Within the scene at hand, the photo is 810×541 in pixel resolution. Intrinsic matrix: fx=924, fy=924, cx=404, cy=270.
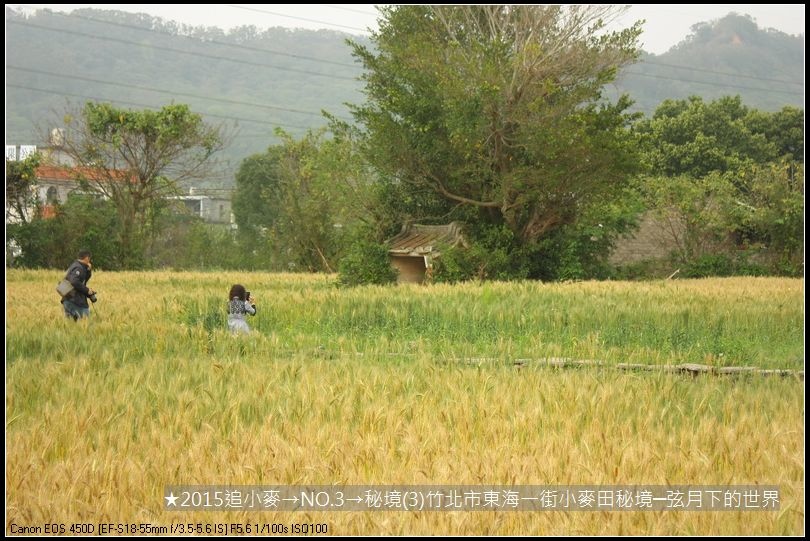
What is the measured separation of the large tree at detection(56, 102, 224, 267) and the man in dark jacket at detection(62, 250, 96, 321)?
82.0ft

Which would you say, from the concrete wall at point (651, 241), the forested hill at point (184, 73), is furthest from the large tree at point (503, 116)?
the forested hill at point (184, 73)

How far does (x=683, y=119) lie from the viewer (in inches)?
2029

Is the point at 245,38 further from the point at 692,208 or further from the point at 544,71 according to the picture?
the point at 544,71

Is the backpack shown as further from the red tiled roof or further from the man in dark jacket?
the red tiled roof

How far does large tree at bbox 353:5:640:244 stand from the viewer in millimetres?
27047

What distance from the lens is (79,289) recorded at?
13648 millimetres

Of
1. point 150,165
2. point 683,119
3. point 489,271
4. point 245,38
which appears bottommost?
point 489,271

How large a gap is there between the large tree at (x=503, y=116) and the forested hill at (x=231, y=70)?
22.4 metres

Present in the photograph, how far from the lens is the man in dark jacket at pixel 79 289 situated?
13.6 m

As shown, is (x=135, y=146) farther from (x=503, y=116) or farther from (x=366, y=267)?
(x=503, y=116)

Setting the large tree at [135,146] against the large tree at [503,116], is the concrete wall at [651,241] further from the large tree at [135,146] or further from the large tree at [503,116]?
the large tree at [135,146]

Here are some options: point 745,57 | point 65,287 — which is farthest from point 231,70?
point 65,287

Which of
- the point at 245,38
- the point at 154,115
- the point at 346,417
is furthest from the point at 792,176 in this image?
the point at 245,38

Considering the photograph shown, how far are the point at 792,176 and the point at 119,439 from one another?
137 ft
